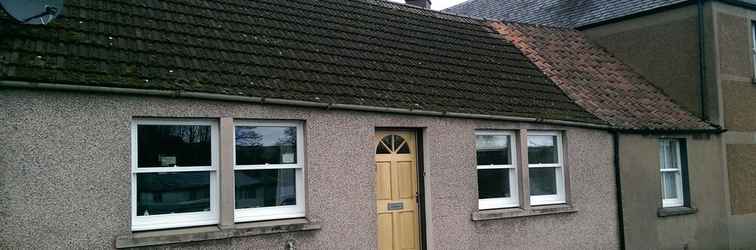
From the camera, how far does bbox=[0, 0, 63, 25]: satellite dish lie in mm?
6914

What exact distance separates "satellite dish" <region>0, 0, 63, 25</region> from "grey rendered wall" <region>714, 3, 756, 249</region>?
13507 millimetres

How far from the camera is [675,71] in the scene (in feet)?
48.2

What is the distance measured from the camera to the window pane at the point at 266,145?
27.1 feet

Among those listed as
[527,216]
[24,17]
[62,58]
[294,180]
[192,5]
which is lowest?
[527,216]

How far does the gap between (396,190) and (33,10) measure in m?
5.60

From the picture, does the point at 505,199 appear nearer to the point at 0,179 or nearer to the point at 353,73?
the point at 353,73

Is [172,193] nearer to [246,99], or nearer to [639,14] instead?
[246,99]

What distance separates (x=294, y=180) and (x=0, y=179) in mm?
Answer: 3593

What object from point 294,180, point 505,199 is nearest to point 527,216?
point 505,199

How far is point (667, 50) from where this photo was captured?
14766 millimetres

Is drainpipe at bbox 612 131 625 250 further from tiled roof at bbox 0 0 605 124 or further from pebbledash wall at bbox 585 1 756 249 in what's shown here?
pebbledash wall at bbox 585 1 756 249

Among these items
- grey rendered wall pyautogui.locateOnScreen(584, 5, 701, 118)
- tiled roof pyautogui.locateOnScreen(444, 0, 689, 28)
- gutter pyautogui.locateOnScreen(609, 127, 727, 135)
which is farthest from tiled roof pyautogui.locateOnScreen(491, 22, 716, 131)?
tiled roof pyautogui.locateOnScreen(444, 0, 689, 28)

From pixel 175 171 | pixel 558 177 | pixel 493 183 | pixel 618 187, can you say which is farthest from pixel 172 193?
pixel 618 187

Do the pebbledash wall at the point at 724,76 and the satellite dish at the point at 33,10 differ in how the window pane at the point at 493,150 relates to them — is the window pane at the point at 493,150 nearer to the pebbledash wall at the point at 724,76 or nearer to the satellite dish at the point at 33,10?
the pebbledash wall at the point at 724,76
